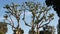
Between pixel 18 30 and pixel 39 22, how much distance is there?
685 centimetres

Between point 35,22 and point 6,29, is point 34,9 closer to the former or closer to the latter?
point 35,22

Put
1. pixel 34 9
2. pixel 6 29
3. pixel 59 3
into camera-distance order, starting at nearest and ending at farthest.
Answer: pixel 59 3 → pixel 34 9 → pixel 6 29

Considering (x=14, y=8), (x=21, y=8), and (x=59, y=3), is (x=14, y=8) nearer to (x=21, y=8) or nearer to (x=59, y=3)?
(x=21, y=8)

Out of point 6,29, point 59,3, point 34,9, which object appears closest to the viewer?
point 59,3

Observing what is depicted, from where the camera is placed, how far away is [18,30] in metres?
72.8

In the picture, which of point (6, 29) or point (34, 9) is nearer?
point (34, 9)

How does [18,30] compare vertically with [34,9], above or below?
below

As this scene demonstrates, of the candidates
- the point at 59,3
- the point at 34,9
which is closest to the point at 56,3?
the point at 59,3

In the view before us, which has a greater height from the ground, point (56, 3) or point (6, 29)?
point (56, 3)

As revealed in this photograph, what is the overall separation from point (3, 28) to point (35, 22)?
9947 millimetres

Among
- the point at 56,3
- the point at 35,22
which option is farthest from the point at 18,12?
the point at 56,3

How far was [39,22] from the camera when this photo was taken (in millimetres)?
71562

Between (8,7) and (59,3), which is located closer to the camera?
(59,3)

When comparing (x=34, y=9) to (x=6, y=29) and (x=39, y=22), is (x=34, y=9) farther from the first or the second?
(x=6, y=29)
